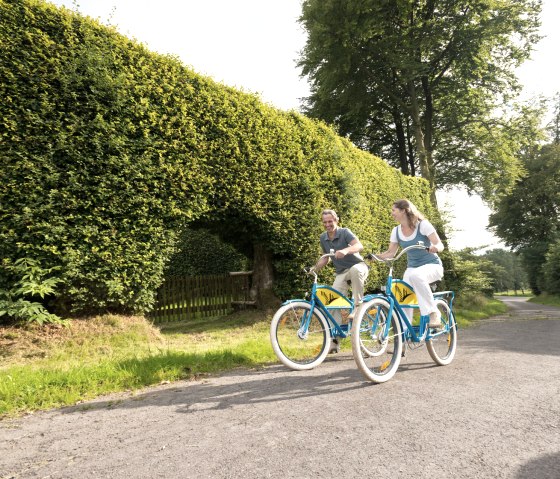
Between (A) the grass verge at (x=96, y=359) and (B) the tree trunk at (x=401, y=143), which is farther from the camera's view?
(B) the tree trunk at (x=401, y=143)

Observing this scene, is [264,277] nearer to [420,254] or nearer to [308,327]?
[308,327]

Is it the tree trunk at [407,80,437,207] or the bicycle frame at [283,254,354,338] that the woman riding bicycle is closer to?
the bicycle frame at [283,254,354,338]

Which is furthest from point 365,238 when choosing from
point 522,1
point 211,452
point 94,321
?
point 522,1

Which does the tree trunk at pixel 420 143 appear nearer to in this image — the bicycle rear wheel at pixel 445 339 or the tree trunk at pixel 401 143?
the tree trunk at pixel 401 143

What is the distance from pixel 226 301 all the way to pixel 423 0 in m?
17.6

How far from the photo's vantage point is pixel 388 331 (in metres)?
4.70

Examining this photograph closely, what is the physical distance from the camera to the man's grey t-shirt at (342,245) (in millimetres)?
5712

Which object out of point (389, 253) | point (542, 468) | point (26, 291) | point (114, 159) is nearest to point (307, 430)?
point (542, 468)

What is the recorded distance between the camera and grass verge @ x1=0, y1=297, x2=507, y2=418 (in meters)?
4.02

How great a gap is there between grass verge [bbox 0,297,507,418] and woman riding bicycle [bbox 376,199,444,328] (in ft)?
7.02

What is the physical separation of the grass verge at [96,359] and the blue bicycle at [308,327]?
68 centimetres

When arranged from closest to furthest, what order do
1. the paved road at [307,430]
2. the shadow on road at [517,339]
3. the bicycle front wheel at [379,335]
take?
the paved road at [307,430] < the bicycle front wheel at [379,335] < the shadow on road at [517,339]

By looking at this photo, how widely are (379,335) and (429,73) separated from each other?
815 inches

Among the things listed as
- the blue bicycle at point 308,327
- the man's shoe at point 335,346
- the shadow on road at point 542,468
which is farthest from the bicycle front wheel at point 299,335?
the shadow on road at point 542,468
